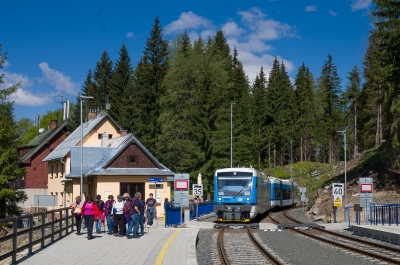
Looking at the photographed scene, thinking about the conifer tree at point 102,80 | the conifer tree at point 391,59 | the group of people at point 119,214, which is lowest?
the group of people at point 119,214

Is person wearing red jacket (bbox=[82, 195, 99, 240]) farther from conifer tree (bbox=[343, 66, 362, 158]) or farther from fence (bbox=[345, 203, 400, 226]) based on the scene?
conifer tree (bbox=[343, 66, 362, 158])

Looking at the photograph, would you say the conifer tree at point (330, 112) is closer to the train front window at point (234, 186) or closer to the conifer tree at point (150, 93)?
the conifer tree at point (150, 93)

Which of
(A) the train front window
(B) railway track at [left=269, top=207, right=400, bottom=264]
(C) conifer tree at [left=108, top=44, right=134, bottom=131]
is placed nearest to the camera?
(B) railway track at [left=269, top=207, right=400, bottom=264]

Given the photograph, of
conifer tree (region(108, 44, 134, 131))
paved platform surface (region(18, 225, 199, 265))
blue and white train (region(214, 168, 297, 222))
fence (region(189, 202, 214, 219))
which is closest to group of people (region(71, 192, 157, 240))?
paved platform surface (region(18, 225, 199, 265))

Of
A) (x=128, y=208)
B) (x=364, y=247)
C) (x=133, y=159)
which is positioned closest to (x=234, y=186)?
(x=128, y=208)

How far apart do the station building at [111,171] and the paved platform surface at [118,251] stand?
2193cm

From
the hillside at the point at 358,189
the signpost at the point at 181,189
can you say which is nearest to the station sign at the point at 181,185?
the signpost at the point at 181,189

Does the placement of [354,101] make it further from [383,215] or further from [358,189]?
[383,215]

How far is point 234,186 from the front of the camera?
32.1 metres

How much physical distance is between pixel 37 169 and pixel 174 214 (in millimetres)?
44469

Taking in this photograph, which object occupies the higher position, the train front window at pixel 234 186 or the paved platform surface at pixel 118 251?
the train front window at pixel 234 186

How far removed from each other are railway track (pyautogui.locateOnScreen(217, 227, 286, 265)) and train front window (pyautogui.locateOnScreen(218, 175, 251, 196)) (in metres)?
7.46

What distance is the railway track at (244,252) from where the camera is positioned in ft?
50.4

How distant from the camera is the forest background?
38.0 m
